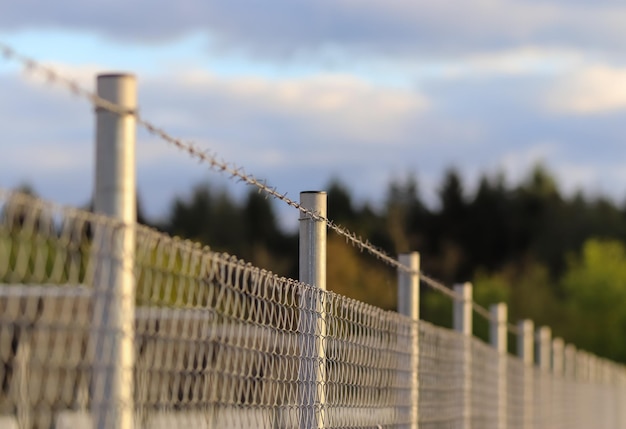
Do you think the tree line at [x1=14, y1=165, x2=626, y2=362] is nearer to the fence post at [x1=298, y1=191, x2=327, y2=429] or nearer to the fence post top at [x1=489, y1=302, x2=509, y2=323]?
the fence post top at [x1=489, y1=302, x2=509, y2=323]

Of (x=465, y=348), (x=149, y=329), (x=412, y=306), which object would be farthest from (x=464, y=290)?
(x=149, y=329)

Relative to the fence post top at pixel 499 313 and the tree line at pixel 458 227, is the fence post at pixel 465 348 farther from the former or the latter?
the tree line at pixel 458 227

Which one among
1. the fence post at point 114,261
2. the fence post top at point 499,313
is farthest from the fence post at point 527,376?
the fence post at point 114,261

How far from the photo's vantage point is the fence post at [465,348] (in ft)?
32.3

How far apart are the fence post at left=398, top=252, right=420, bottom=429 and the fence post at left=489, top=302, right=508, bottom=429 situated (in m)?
3.97

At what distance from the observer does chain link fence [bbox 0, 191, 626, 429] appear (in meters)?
3.09

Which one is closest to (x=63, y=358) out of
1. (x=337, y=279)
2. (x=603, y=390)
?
(x=603, y=390)

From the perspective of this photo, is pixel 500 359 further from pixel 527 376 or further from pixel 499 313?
pixel 527 376

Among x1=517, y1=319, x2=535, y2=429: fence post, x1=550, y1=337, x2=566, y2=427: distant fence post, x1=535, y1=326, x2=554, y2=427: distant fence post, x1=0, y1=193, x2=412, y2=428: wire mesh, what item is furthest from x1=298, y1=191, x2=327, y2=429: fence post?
x1=550, y1=337, x2=566, y2=427: distant fence post

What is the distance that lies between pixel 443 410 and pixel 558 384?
9.97 meters

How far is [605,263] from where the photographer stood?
3536 inches

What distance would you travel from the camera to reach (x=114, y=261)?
3.63 m

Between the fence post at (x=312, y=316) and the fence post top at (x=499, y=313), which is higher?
the fence post top at (x=499, y=313)

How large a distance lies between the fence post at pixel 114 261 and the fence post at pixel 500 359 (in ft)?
28.0
